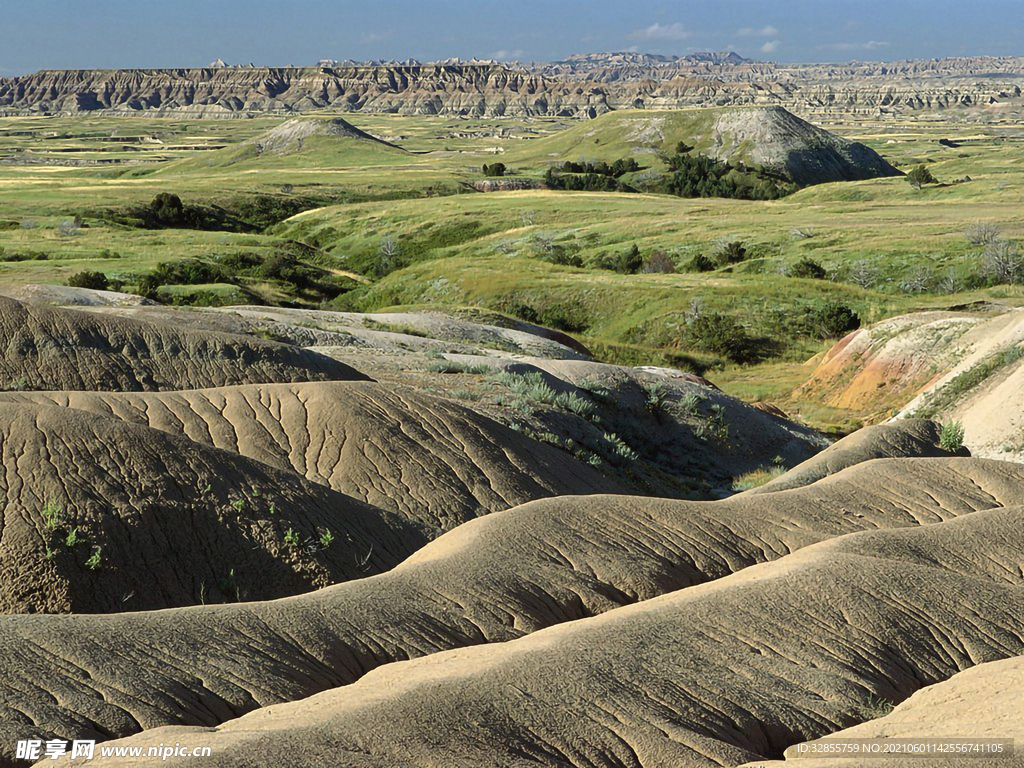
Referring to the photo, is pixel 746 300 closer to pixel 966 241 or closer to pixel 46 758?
pixel 966 241

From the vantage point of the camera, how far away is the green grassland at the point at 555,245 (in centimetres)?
5303

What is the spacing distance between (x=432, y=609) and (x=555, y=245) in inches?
2541

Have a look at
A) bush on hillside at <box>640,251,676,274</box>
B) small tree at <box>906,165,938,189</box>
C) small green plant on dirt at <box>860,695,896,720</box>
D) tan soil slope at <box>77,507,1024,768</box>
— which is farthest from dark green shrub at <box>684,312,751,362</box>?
small tree at <box>906,165,938,189</box>

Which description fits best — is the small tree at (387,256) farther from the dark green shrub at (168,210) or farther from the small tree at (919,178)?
the small tree at (919,178)

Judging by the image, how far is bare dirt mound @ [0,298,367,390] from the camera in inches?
858

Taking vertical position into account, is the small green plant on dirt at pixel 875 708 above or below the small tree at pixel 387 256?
above

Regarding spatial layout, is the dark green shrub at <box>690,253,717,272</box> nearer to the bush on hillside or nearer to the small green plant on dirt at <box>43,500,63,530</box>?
the bush on hillside

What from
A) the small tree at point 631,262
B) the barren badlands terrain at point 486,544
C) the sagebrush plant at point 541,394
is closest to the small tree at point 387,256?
the small tree at point 631,262

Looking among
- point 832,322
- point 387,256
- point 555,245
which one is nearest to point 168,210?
point 387,256

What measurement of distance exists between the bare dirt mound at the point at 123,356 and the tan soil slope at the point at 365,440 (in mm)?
3888

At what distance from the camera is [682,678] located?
9.34 meters

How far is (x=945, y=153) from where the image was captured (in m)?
157

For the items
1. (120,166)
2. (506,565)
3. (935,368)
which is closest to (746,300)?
(935,368)

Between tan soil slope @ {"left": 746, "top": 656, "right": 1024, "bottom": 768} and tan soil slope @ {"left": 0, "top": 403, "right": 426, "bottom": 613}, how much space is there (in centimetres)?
680
